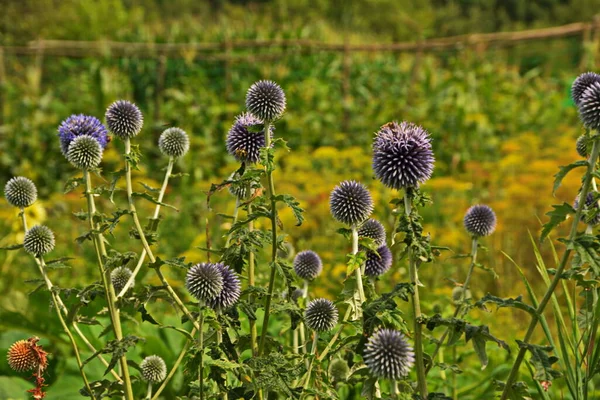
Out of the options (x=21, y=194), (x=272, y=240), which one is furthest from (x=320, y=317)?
(x=21, y=194)

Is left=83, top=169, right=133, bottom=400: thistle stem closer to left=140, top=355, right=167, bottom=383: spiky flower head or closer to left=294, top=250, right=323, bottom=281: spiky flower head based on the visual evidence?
left=140, top=355, right=167, bottom=383: spiky flower head

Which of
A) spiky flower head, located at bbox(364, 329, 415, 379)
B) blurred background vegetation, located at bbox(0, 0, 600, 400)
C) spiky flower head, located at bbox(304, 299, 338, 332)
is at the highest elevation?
blurred background vegetation, located at bbox(0, 0, 600, 400)

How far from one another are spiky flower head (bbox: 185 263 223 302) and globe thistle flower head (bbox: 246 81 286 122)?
52 centimetres

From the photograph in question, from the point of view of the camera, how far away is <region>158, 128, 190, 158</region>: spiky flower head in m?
2.79

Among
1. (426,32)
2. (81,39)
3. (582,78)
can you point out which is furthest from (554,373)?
(81,39)

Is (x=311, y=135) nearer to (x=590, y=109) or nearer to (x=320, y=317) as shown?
(x=320, y=317)

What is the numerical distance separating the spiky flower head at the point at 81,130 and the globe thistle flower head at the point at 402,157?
107cm

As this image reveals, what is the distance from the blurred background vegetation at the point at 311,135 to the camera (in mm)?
5969

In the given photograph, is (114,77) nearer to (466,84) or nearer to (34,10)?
(466,84)

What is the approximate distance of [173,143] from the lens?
2.81 m

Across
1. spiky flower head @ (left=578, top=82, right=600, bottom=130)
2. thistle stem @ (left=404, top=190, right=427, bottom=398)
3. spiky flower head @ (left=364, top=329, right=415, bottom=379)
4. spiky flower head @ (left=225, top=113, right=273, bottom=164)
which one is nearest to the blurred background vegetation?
spiky flower head @ (left=225, top=113, right=273, bottom=164)

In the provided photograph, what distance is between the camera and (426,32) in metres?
11.0

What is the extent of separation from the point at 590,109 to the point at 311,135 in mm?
8683

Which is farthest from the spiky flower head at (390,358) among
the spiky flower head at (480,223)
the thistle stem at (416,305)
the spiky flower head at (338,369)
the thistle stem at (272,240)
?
the spiky flower head at (480,223)
